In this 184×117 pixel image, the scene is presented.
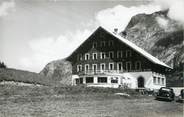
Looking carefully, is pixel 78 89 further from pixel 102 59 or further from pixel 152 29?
pixel 152 29

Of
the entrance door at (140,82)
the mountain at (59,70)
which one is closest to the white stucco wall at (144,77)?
the entrance door at (140,82)

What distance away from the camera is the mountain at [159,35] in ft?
344

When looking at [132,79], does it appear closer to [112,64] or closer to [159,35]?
[112,64]

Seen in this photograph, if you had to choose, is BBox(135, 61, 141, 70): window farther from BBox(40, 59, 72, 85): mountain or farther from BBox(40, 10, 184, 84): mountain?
BBox(40, 59, 72, 85): mountain

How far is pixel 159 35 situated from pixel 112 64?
219 feet

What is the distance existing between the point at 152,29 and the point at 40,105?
112 m

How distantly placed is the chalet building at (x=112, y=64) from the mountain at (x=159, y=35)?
37248 millimetres

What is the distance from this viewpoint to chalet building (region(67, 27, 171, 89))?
5559cm

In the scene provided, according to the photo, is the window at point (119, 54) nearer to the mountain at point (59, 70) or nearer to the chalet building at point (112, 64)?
the chalet building at point (112, 64)

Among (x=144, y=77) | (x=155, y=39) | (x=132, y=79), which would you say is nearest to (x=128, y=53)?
(x=132, y=79)

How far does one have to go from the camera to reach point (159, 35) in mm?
122500

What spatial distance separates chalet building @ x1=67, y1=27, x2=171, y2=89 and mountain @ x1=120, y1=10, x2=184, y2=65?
122 ft

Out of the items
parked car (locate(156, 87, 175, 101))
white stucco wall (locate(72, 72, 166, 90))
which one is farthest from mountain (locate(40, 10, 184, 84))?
parked car (locate(156, 87, 175, 101))

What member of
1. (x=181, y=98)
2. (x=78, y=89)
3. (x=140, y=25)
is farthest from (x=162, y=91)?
(x=140, y=25)
